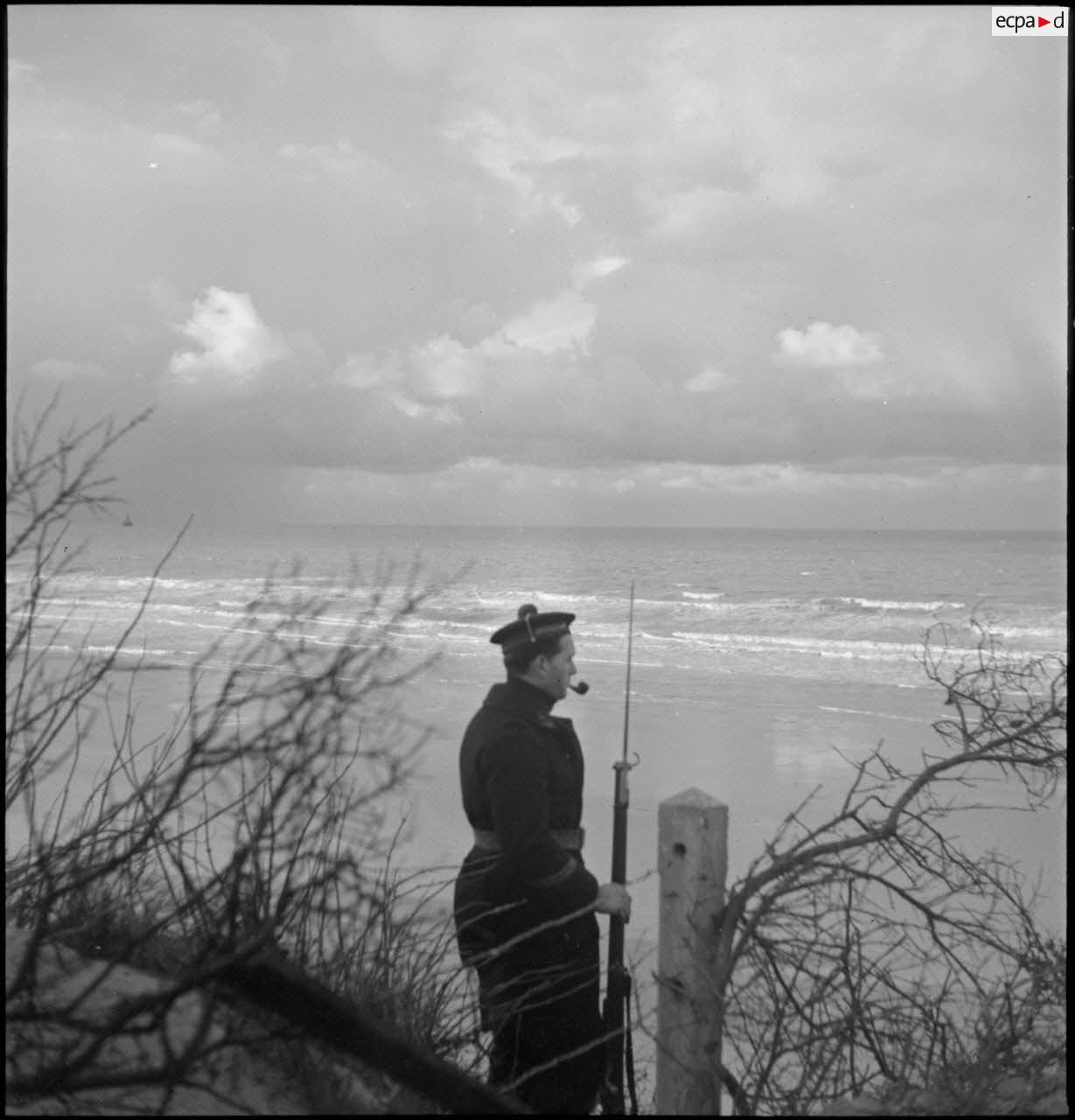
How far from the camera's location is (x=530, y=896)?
340 centimetres

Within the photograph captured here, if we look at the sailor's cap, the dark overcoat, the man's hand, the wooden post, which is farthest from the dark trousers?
the sailor's cap

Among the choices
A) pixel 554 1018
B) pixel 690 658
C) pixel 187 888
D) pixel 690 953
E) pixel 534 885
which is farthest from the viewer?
pixel 690 658

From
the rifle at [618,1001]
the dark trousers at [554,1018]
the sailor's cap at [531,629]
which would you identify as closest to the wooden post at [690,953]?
the rifle at [618,1001]

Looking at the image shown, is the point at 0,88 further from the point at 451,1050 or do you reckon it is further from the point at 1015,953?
the point at 1015,953

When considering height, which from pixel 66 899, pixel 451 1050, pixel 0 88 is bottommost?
pixel 451 1050

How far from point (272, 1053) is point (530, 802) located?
3.55 feet

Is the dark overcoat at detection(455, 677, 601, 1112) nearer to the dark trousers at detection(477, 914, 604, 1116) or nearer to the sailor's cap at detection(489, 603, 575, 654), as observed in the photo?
the dark trousers at detection(477, 914, 604, 1116)

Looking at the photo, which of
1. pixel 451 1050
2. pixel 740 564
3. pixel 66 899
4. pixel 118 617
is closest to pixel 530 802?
pixel 451 1050

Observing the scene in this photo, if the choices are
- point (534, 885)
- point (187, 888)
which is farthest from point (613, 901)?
point (187, 888)

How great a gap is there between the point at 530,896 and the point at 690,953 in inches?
20.9

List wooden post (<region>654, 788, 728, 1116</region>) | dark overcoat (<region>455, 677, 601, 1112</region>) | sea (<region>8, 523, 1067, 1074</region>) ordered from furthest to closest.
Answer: sea (<region>8, 523, 1067, 1074</region>)
dark overcoat (<region>455, 677, 601, 1112</region>)
wooden post (<region>654, 788, 728, 1116</region>)

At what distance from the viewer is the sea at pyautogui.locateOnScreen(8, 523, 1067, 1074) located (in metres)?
8.33

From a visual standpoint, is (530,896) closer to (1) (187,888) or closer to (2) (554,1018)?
(2) (554,1018)

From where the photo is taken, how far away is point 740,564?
49.6m
